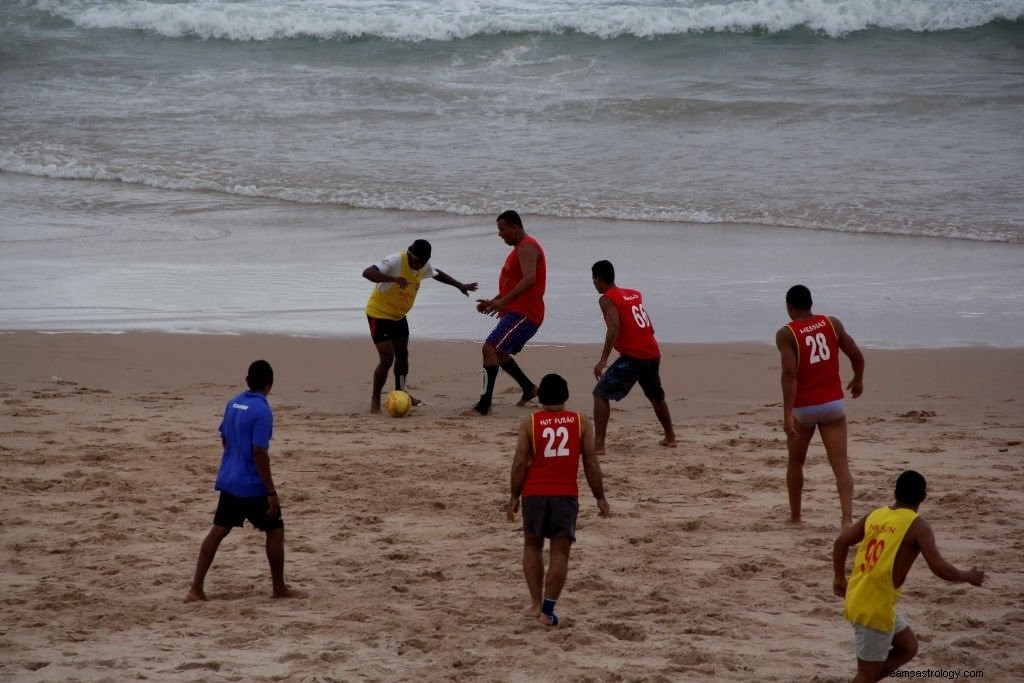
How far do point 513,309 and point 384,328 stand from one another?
1147 mm

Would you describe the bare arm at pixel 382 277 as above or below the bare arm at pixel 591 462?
above

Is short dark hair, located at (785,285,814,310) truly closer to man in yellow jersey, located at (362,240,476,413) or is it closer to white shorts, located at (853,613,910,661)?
white shorts, located at (853,613,910,661)

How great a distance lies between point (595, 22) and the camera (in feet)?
95.7

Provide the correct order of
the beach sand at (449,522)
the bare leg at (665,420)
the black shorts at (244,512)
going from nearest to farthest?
1. the beach sand at (449,522)
2. the black shorts at (244,512)
3. the bare leg at (665,420)

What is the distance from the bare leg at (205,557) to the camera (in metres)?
6.78

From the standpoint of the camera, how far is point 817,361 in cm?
786

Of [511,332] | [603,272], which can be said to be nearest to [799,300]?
[603,272]

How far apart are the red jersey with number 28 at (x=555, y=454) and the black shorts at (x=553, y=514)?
0.11ft

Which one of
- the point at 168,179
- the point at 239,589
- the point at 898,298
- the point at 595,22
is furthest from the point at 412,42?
the point at 239,589

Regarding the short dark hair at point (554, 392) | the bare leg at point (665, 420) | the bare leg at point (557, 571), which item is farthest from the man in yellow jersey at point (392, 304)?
the bare leg at point (557, 571)

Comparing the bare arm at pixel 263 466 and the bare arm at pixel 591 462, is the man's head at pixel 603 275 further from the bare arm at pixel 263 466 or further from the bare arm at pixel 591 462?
the bare arm at pixel 263 466

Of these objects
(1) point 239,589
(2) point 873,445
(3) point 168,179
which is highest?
(3) point 168,179

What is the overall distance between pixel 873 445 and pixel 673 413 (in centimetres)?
183

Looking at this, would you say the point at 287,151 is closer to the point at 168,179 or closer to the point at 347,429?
the point at 168,179
